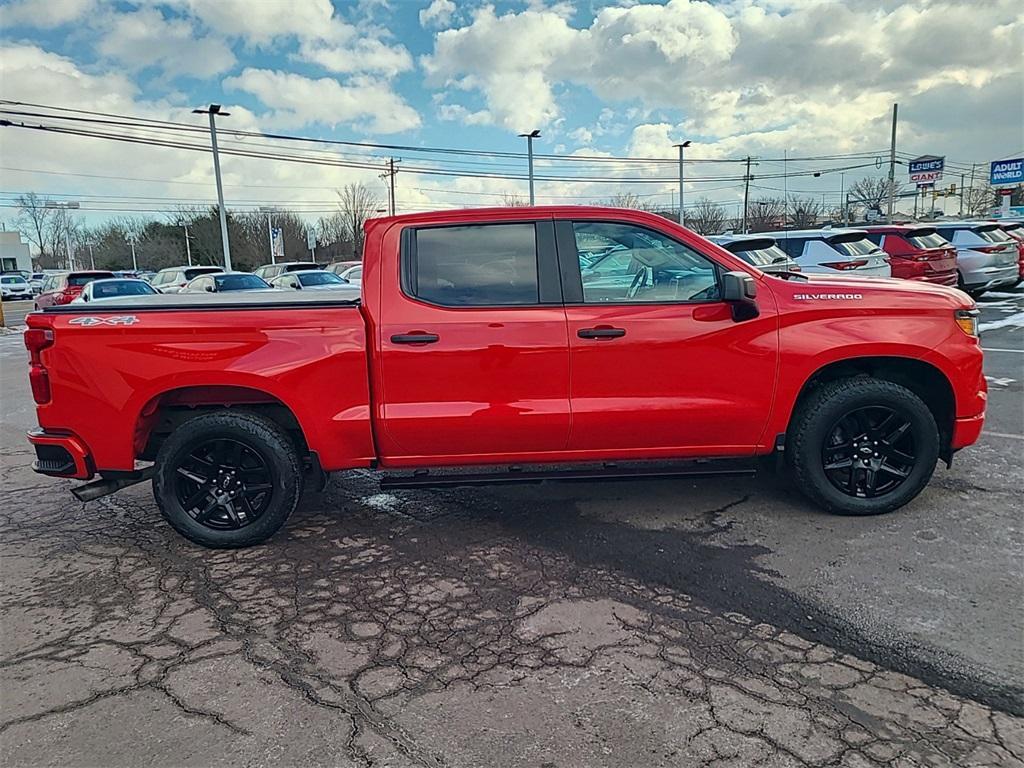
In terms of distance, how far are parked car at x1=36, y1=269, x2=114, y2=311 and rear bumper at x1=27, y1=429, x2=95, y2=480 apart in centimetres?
1981

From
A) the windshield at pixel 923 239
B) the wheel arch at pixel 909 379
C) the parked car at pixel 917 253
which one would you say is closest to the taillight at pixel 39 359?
the wheel arch at pixel 909 379

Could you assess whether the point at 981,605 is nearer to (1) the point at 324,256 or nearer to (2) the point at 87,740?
(2) the point at 87,740

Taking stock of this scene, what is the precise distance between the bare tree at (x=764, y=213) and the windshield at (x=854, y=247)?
160 ft

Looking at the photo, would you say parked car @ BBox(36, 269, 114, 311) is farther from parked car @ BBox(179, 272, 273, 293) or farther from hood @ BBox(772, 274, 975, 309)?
hood @ BBox(772, 274, 975, 309)

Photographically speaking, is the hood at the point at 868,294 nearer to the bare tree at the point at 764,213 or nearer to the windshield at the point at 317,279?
the windshield at the point at 317,279

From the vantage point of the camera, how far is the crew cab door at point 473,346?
3.92 metres

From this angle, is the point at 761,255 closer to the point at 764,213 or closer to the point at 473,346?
the point at 473,346

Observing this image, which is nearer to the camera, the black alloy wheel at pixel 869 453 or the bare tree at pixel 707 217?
the black alloy wheel at pixel 869 453

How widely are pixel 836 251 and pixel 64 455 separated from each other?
1330cm

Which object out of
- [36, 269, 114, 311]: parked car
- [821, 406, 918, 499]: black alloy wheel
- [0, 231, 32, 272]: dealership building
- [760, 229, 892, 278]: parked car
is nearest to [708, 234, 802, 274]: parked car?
[760, 229, 892, 278]: parked car

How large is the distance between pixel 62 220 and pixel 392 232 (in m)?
109

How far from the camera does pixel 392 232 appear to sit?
410cm

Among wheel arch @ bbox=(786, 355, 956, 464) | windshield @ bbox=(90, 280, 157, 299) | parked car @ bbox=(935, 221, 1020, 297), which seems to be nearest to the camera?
wheel arch @ bbox=(786, 355, 956, 464)

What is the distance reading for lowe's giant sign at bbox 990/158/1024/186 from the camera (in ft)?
138
